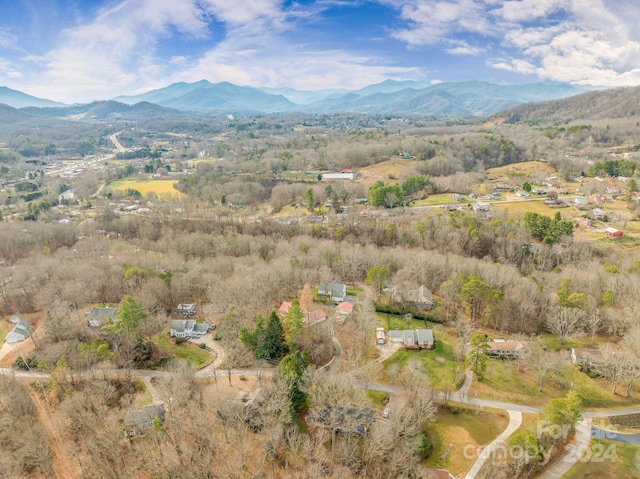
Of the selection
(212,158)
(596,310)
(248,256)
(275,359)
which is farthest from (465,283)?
(212,158)

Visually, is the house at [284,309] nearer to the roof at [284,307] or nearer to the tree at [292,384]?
the roof at [284,307]

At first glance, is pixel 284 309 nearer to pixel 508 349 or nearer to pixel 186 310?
Answer: pixel 186 310

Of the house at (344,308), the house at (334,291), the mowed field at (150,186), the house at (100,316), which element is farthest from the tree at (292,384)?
the mowed field at (150,186)

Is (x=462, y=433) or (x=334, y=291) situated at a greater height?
(x=334, y=291)

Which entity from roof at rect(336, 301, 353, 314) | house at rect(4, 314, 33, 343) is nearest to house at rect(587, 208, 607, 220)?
roof at rect(336, 301, 353, 314)

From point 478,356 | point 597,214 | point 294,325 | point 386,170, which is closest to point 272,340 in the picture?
point 294,325

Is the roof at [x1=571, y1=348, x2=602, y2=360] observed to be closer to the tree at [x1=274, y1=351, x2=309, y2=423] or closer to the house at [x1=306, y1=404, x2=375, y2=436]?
the house at [x1=306, y1=404, x2=375, y2=436]

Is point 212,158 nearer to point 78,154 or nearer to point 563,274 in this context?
point 78,154
